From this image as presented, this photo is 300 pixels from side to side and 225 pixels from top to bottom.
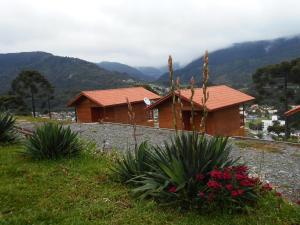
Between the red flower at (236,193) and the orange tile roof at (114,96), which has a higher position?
the orange tile roof at (114,96)

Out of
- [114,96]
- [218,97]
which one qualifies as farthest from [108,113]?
[218,97]

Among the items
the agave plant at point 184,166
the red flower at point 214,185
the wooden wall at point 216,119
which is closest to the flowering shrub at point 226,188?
the red flower at point 214,185

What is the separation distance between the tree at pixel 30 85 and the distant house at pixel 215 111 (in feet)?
81.9

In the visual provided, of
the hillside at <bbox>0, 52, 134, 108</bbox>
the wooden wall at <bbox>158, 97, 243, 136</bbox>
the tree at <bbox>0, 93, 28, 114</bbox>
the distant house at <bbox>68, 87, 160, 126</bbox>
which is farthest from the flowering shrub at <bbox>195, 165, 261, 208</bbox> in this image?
the hillside at <bbox>0, 52, 134, 108</bbox>

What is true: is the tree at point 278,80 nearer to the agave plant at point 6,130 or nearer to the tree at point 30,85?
the tree at point 30,85

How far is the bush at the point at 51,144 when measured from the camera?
1000cm

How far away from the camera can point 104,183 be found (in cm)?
764

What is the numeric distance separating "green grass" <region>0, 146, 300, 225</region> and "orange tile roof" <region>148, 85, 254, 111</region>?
642 inches

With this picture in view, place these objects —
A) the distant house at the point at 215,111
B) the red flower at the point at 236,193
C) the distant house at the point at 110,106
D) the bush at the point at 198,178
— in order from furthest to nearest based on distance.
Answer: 1. the distant house at the point at 110,106
2. the distant house at the point at 215,111
3. the bush at the point at 198,178
4. the red flower at the point at 236,193

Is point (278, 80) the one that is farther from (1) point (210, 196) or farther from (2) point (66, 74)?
(2) point (66, 74)

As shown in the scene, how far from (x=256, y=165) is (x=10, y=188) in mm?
7862

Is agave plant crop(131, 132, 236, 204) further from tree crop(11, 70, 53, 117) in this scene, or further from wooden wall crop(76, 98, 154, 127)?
tree crop(11, 70, 53, 117)

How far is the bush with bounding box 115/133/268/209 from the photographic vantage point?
5668mm

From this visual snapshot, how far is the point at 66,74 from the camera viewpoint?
119 m
